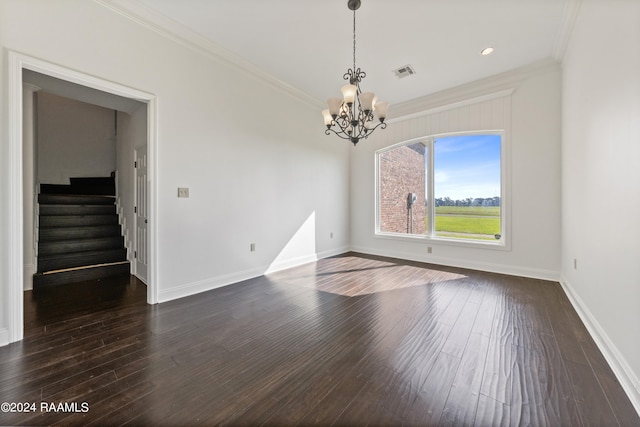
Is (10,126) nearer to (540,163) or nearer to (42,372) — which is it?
(42,372)

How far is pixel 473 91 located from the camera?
14.1 ft

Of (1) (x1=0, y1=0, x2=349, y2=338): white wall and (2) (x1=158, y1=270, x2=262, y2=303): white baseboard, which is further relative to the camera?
(2) (x1=158, y1=270, x2=262, y2=303): white baseboard

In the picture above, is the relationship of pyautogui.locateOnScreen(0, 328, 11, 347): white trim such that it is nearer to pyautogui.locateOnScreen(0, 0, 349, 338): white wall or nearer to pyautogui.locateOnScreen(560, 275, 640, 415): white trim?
pyautogui.locateOnScreen(0, 0, 349, 338): white wall

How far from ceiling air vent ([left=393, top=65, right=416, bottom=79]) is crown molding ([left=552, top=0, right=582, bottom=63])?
170cm

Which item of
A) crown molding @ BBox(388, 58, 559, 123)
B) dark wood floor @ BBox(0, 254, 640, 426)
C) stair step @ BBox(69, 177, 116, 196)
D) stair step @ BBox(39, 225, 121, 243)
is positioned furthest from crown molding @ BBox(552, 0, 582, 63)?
stair step @ BBox(69, 177, 116, 196)

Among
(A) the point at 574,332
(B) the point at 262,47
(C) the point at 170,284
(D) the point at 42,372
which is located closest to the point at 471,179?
(A) the point at 574,332

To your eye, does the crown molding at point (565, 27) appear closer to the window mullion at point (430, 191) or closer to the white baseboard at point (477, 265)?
the window mullion at point (430, 191)

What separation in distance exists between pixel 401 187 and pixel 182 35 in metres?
4.59

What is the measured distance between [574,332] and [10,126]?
5221 mm

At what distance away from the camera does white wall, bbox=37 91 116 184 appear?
5.88 meters

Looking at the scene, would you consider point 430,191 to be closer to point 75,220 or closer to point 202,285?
point 202,285

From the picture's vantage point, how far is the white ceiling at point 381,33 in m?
2.64

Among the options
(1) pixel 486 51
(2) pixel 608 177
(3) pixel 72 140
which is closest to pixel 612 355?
(2) pixel 608 177

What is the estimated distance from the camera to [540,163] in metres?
3.81
